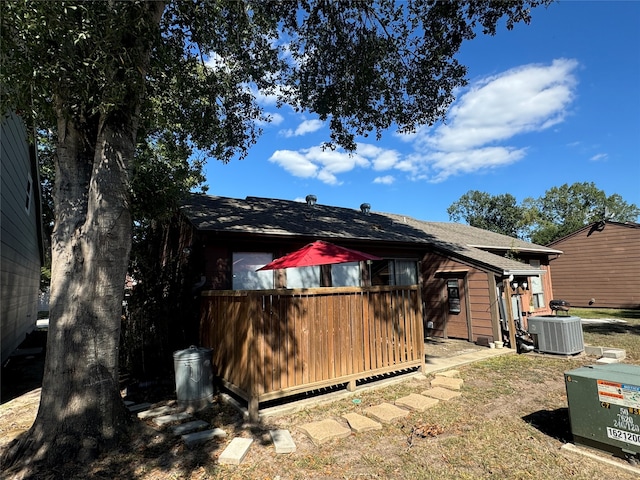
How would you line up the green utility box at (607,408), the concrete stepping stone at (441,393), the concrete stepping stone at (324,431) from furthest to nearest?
the concrete stepping stone at (441,393) < the concrete stepping stone at (324,431) < the green utility box at (607,408)

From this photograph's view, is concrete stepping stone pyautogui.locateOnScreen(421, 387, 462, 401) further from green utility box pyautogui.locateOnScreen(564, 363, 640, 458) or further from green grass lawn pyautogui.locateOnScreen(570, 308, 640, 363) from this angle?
green grass lawn pyautogui.locateOnScreen(570, 308, 640, 363)

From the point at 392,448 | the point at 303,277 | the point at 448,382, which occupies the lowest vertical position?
the point at 392,448

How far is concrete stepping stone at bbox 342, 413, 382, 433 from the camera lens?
14.3 feet

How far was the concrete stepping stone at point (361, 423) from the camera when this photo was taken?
171 inches

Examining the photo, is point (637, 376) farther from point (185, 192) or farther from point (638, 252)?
point (638, 252)

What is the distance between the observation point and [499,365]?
756cm

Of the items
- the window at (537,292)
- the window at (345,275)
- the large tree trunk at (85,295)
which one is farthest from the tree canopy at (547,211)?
the large tree trunk at (85,295)

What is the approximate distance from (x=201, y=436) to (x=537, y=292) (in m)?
15.3

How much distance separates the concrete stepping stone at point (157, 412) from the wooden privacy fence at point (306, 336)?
0.91m

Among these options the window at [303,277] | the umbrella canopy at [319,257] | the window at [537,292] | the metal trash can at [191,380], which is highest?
the umbrella canopy at [319,257]

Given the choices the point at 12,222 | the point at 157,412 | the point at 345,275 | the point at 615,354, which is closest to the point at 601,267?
the point at 615,354

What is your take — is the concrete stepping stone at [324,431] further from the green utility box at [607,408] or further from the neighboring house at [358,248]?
the neighboring house at [358,248]

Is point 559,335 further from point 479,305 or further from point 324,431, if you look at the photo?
point 324,431

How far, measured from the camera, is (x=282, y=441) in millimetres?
4012
